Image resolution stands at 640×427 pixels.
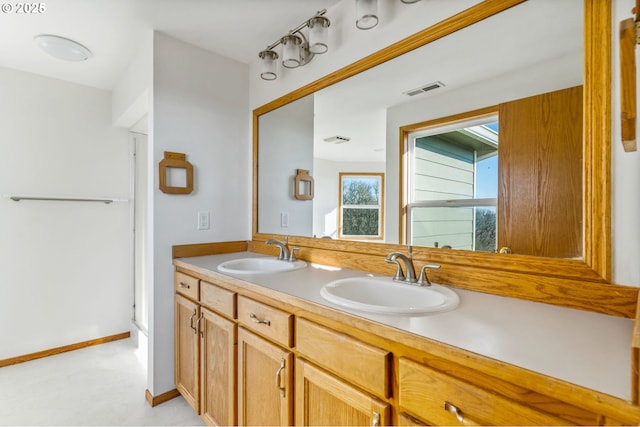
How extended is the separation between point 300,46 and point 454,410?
1.83 metres

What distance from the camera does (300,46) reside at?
69.6 inches

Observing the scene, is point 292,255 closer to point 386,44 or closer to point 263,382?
point 263,382

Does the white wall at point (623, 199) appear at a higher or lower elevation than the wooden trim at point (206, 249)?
higher

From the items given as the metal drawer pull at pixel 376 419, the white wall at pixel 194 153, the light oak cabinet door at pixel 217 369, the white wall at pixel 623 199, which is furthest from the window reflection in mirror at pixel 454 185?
the white wall at pixel 194 153

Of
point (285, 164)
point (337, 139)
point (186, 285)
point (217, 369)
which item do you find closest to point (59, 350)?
point (186, 285)

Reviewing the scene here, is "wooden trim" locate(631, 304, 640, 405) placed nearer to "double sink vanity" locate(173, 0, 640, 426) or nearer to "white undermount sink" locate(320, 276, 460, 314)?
"double sink vanity" locate(173, 0, 640, 426)

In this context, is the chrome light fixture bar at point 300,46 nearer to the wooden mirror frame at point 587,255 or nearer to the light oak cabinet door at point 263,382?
the wooden mirror frame at point 587,255

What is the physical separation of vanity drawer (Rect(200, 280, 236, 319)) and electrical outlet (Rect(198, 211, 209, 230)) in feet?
1.78

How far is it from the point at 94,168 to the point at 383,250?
273 centimetres

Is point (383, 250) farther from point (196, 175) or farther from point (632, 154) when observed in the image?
point (196, 175)

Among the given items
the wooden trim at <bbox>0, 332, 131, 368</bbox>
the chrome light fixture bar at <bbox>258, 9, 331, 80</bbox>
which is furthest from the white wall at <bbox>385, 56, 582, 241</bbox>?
the wooden trim at <bbox>0, 332, 131, 368</bbox>

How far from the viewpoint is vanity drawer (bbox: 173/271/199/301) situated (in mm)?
1703

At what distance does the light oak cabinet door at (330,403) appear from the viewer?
0.85 m

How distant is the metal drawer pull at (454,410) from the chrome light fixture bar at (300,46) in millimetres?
1605
